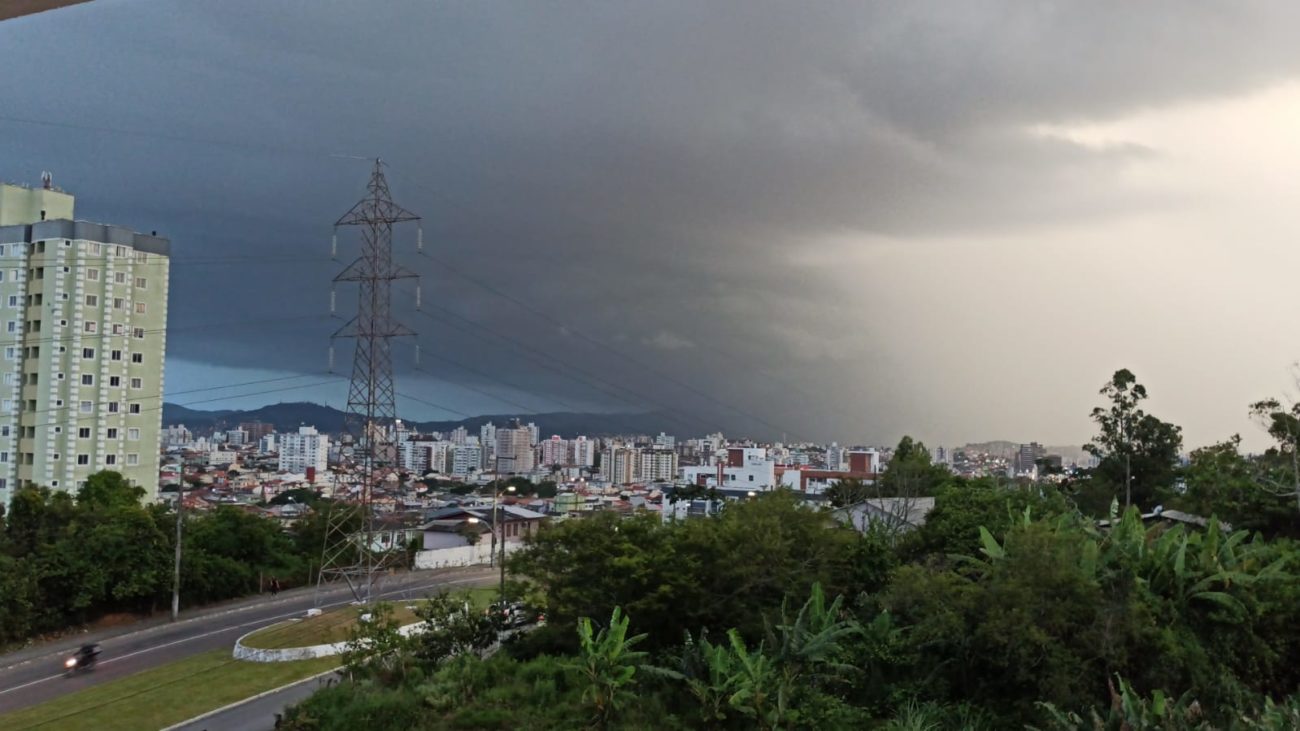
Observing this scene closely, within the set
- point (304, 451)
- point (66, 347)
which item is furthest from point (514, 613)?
point (304, 451)

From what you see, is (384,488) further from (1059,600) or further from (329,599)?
(1059,600)

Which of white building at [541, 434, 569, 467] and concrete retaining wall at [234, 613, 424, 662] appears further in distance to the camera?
white building at [541, 434, 569, 467]

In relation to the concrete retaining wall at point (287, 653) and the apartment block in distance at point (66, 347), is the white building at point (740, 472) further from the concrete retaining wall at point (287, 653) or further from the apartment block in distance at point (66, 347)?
the concrete retaining wall at point (287, 653)

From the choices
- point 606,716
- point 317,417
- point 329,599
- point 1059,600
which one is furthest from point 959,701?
point 317,417

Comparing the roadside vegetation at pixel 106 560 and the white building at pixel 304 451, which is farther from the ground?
the white building at pixel 304 451

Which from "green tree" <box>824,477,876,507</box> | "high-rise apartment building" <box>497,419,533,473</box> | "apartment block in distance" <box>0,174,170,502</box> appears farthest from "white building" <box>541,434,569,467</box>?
"green tree" <box>824,477,876,507</box>

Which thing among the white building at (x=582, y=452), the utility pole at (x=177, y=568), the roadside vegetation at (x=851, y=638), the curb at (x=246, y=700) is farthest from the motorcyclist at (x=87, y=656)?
the white building at (x=582, y=452)

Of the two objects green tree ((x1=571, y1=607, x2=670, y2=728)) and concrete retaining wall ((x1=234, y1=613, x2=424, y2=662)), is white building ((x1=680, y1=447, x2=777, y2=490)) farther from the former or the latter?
green tree ((x1=571, y1=607, x2=670, y2=728))
